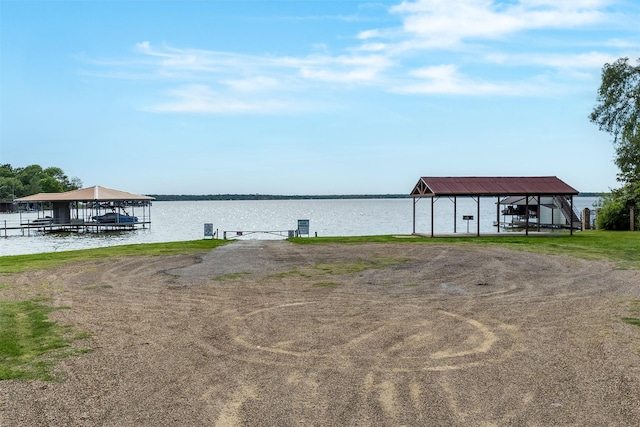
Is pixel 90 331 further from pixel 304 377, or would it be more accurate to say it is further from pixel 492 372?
pixel 492 372

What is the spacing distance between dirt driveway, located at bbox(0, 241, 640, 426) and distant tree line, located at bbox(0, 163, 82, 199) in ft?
493

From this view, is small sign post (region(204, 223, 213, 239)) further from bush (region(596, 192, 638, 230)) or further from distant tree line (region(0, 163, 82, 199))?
distant tree line (region(0, 163, 82, 199))

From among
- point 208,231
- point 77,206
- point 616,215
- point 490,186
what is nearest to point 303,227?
point 208,231

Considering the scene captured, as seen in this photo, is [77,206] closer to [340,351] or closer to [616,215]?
[616,215]

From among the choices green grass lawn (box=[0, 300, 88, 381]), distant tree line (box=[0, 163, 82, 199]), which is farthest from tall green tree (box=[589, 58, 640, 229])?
distant tree line (box=[0, 163, 82, 199])

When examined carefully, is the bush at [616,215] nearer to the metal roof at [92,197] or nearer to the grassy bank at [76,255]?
the grassy bank at [76,255]

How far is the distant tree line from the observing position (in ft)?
490

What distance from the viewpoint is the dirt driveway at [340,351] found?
5664 millimetres

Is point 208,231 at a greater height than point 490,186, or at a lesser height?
lesser

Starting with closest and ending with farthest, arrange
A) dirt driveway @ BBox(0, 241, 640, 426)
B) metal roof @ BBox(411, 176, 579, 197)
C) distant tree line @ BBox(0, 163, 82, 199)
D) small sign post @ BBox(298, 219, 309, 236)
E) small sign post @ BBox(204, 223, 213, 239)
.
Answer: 1. dirt driveway @ BBox(0, 241, 640, 426)
2. metal roof @ BBox(411, 176, 579, 197)
3. small sign post @ BBox(204, 223, 213, 239)
4. small sign post @ BBox(298, 219, 309, 236)
5. distant tree line @ BBox(0, 163, 82, 199)

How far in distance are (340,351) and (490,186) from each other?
27.2m

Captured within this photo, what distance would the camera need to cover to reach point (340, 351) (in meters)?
7.81

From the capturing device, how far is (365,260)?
63.2ft

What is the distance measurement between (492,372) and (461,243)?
67.0 feet
